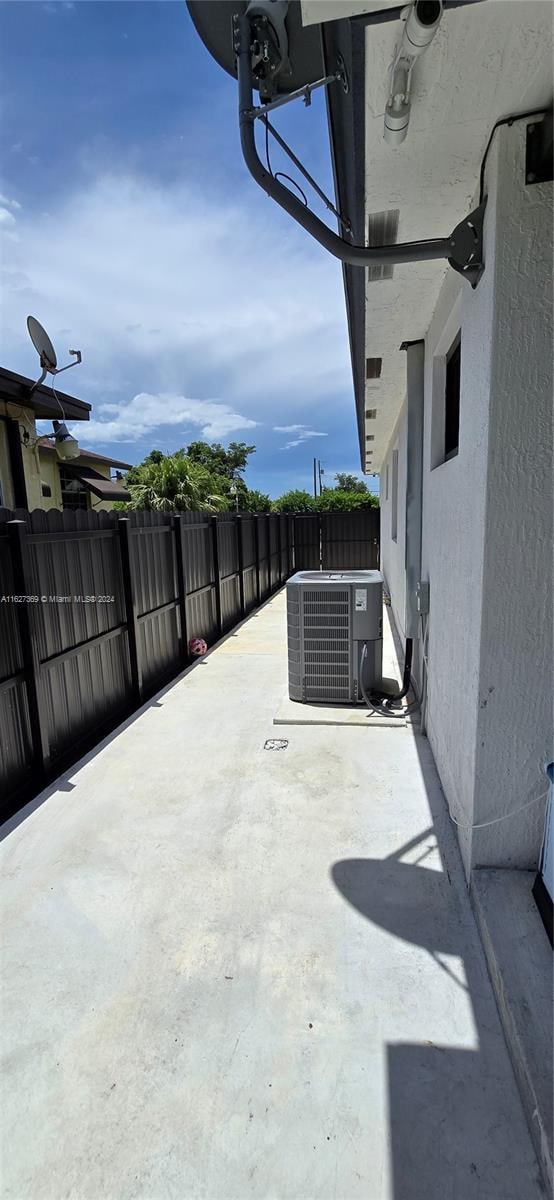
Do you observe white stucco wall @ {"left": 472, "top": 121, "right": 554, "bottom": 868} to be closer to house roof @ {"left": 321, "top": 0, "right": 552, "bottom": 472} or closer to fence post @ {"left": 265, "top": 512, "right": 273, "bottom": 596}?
house roof @ {"left": 321, "top": 0, "right": 552, "bottom": 472}

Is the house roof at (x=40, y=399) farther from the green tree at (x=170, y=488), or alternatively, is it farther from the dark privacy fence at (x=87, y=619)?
the green tree at (x=170, y=488)

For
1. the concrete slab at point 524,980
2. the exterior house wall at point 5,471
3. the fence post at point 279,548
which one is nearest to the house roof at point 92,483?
the fence post at point 279,548

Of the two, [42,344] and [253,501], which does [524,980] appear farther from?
[253,501]

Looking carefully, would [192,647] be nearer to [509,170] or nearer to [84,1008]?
[84,1008]

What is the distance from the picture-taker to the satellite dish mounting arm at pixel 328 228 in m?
1.39

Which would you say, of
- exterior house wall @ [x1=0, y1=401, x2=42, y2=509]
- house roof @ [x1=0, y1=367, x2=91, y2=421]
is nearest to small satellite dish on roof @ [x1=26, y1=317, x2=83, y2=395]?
house roof @ [x1=0, y1=367, x2=91, y2=421]

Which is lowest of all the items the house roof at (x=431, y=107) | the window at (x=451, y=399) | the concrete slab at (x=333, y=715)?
the concrete slab at (x=333, y=715)

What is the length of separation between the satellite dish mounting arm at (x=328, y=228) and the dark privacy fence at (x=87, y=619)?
2.24 metres

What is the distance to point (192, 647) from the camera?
598 cm

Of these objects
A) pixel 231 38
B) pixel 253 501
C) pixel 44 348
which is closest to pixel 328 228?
pixel 231 38

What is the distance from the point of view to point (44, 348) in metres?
5.89

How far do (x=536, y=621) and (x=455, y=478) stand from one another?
92cm

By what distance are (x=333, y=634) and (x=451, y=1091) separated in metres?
2.78

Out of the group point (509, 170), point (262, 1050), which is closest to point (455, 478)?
point (509, 170)
